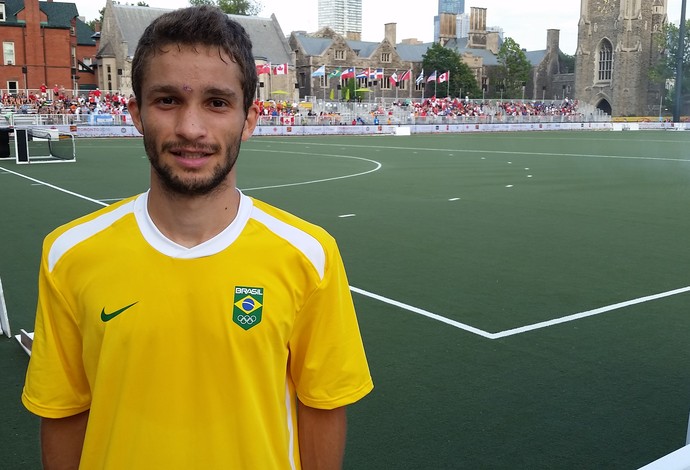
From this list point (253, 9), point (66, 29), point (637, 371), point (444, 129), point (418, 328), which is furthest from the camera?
point (253, 9)

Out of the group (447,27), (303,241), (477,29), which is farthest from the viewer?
(447,27)

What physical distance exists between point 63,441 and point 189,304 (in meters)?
0.59

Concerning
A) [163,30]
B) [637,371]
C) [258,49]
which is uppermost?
[258,49]

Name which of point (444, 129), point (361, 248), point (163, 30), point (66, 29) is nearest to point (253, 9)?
point (66, 29)

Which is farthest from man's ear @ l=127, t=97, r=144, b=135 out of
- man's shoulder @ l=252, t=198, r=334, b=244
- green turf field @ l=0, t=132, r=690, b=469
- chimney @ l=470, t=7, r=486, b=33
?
chimney @ l=470, t=7, r=486, b=33

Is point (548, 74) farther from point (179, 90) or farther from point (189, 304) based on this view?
point (189, 304)

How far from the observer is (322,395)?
2045 mm

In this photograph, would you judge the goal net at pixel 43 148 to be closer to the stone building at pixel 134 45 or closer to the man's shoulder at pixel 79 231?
the man's shoulder at pixel 79 231

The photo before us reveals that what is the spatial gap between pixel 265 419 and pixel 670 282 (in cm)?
736

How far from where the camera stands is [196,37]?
75.2 inches

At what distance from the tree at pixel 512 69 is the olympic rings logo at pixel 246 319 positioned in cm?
10986

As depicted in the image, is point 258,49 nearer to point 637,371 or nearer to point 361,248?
point 361,248

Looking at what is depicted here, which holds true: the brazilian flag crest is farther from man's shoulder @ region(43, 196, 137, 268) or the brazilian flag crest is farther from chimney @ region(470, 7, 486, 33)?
chimney @ region(470, 7, 486, 33)

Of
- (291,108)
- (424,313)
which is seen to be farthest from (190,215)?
(291,108)
